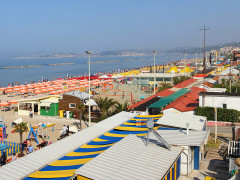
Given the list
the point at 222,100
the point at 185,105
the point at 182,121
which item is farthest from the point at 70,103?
the point at 182,121

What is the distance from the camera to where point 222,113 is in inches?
798

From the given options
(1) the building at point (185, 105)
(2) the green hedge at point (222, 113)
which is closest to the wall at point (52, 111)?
(1) the building at point (185, 105)

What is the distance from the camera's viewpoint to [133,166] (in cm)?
849

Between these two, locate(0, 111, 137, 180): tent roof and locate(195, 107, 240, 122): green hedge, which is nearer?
locate(0, 111, 137, 180): tent roof

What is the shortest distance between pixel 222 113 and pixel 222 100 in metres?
1.03

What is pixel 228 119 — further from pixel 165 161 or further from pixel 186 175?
pixel 165 161

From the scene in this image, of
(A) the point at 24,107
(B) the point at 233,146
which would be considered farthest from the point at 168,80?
(B) the point at 233,146

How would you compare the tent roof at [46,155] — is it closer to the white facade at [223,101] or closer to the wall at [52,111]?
the white facade at [223,101]

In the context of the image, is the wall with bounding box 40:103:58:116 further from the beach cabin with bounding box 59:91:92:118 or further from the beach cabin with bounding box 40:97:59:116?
the beach cabin with bounding box 59:91:92:118

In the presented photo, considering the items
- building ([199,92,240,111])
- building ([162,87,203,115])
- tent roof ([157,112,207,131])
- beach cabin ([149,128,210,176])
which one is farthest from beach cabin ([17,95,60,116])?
beach cabin ([149,128,210,176])

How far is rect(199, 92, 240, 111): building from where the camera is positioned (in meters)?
20.4

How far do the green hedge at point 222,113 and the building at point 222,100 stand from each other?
1.94ft

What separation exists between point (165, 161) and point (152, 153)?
25.2 inches

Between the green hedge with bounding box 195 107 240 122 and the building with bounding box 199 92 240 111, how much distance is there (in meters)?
0.59
